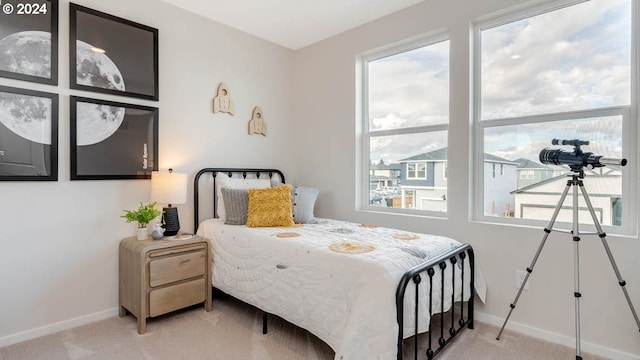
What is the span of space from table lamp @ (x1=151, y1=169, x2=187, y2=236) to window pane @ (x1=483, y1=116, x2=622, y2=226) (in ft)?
7.93

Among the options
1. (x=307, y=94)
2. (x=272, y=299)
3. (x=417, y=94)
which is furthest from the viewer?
(x=307, y=94)

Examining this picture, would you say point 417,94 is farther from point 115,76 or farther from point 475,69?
point 115,76

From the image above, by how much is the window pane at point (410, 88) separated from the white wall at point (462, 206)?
170mm

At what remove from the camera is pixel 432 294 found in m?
1.94

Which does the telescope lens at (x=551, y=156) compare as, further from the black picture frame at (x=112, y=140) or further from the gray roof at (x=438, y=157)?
the black picture frame at (x=112, y=140)

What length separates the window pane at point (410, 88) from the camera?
286 centimetres

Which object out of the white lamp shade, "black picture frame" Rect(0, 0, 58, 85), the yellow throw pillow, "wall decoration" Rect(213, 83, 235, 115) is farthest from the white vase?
"wall decoration" Rect(213, 83, 235, 115)

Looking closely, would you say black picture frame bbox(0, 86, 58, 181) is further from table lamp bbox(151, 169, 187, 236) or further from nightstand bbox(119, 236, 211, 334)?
nightstand bbox(119, 236, 211, 334)

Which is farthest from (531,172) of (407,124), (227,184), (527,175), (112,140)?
(112,140)

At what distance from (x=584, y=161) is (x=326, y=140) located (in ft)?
7.47

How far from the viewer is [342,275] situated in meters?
1.79

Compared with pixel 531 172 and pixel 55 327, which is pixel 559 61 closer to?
pixel 531 172

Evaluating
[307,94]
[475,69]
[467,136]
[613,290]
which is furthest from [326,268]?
[307,94]

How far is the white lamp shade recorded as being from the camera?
255 cm
